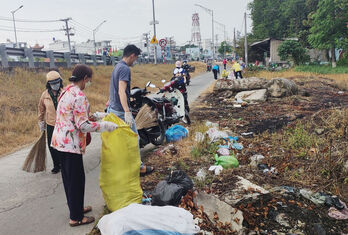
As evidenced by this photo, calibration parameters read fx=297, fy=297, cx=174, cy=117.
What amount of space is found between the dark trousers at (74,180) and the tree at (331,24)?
94.6 ft

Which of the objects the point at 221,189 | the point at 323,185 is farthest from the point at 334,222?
the point at 221,189

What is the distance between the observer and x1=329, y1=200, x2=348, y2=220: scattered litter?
119 inches

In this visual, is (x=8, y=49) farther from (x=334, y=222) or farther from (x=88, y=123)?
(x=334, y=222)

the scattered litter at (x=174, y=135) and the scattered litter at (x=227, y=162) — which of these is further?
the scattered litter at (x=174, y=135)

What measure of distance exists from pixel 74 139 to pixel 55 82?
1993 millimetres

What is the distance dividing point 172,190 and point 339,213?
1747mm

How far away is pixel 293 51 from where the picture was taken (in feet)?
100

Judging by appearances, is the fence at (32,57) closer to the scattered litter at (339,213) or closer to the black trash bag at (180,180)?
the black trash bag at (180,180)

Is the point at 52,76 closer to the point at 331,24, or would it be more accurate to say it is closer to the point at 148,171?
the point at 148,171

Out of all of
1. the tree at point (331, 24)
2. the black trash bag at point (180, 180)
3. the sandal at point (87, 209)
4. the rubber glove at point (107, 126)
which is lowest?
the sandal at point (87, 209)

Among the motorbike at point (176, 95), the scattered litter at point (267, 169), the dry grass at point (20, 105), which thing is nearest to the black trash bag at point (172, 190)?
the scattered litter at point (267, 169)

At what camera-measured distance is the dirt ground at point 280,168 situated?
2893mm

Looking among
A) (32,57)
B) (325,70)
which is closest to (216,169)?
(32,57)

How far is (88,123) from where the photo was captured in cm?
308
